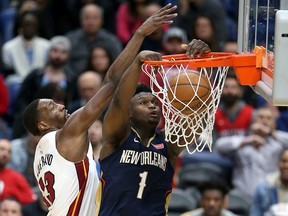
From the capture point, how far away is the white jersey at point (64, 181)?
6.86 metres

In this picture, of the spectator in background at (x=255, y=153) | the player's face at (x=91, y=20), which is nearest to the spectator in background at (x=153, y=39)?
the player's face at (x=91, y=20)

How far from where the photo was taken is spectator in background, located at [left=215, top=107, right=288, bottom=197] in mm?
10641

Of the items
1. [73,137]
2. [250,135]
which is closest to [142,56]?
[73,137]

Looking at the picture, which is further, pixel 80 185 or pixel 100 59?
pixel 100 59

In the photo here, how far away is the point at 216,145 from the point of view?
431 inches

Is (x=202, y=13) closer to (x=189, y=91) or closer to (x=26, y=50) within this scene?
(x=26, y=50)

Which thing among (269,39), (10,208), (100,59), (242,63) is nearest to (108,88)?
(242,63)

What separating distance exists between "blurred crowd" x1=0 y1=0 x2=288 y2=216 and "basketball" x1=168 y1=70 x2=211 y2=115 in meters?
2.29

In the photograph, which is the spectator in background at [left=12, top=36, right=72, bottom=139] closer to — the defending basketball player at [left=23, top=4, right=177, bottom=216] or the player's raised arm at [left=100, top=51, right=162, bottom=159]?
the defending basketball player at [left=23, top=4, right=177, bottom=216]

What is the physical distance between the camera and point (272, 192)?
32.8ft

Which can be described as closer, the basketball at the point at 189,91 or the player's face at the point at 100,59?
the basketball at the point at 189,91

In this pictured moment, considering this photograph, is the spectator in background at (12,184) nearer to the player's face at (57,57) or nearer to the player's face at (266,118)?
the player's face at (57,57)

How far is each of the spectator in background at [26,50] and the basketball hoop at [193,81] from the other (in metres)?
5.54

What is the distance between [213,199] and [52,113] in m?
3.24
